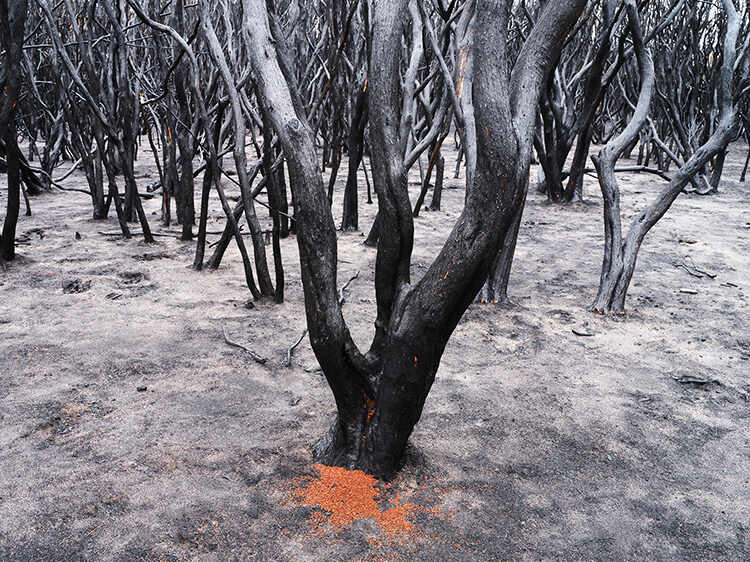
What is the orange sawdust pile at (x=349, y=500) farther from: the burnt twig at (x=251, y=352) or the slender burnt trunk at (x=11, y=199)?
the slender burnt trunk at (x=11, y=199)

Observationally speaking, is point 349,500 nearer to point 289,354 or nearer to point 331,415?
point 331,415

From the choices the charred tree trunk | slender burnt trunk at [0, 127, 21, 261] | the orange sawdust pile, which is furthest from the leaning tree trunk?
slender burnt trunk at [0, 127, 21, 261]

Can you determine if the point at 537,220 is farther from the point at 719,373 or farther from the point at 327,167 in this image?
the point at 327,167

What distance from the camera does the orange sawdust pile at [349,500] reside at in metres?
1.91

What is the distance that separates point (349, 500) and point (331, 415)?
2.05 ft

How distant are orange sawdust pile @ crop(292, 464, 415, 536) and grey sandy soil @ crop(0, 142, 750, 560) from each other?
5 centimetres

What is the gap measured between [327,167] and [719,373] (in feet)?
29.1

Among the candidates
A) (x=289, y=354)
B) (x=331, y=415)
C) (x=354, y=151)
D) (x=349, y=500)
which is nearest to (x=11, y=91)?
(x=354, y=151)

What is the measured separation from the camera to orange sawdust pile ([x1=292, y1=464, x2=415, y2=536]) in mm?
1907

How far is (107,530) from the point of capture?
5.96ft

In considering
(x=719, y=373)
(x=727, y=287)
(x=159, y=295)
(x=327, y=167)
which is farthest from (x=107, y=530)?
(x=327, y=167)

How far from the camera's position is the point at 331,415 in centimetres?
260

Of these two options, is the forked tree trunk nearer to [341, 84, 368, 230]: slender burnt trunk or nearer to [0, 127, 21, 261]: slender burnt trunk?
[341, 84, 368, 230]: slender burnt trunk

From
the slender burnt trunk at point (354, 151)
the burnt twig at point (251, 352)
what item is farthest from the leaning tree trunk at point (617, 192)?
the burnt twig at point (251, 352)
